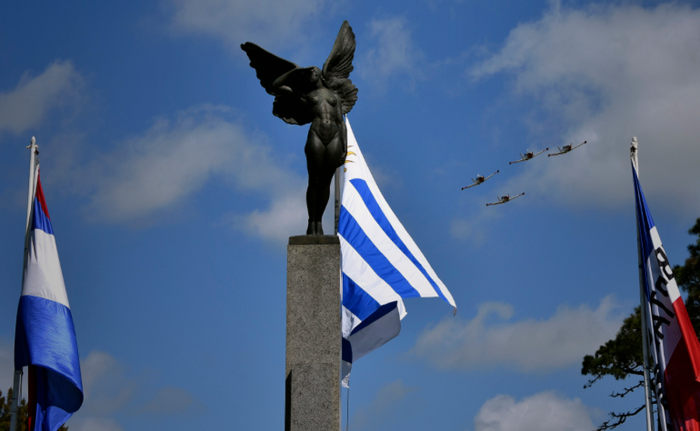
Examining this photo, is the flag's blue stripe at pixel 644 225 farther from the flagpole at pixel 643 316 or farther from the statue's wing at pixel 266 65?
the statue's wing at pixel 266 65

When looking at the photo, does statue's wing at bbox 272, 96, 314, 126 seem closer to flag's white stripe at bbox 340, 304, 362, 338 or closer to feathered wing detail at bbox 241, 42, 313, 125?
feathered wing detail at bbox 241, 42, 313, 125

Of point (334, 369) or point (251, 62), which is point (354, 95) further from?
point (334, 369)

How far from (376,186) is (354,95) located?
651 centimetres

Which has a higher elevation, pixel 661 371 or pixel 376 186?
pixel 376 186

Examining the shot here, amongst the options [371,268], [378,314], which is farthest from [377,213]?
[378,314]

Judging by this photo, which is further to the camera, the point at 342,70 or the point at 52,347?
the point at 52,347

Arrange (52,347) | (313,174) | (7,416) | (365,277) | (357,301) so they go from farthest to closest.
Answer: (7,416)
(365,277)
(357,301)
(52,347)
(313,174)

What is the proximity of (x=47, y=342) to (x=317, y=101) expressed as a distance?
8.31m

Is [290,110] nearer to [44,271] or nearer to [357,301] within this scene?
[357,301]

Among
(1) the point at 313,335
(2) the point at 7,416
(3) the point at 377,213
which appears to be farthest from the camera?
(2) the point at 7,416

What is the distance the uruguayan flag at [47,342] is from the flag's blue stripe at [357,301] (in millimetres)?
6107

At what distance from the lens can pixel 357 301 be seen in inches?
727

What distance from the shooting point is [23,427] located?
104 feet

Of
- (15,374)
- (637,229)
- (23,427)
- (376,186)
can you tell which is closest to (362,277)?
(376,186)
